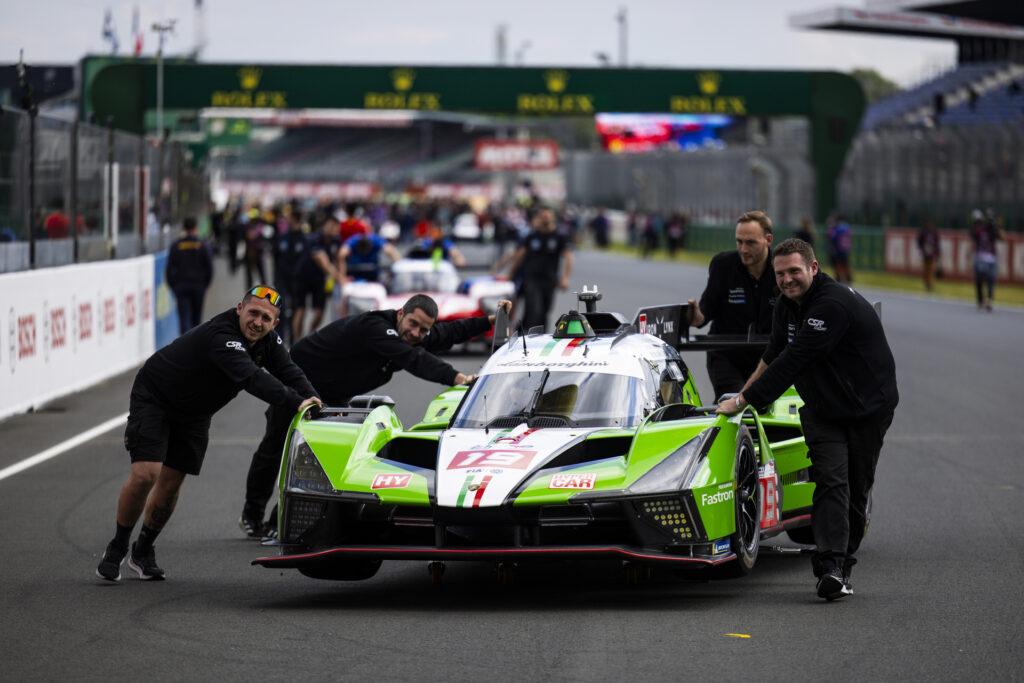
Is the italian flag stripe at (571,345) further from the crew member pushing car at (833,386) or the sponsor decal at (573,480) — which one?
the sponsor decal at (573,480)

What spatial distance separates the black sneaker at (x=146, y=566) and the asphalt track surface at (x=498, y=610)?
89mm

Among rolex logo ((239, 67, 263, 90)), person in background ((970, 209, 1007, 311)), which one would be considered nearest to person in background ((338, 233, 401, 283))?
person in background ((970, 209, 1007, 311))

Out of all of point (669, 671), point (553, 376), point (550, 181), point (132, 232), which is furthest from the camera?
point (550, 181)

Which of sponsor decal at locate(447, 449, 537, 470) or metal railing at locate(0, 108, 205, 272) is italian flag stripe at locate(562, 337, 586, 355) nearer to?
sponsor decal at locate(447, 449, 537, 470)

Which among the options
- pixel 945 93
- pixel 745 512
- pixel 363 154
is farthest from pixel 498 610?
pixel 363 154

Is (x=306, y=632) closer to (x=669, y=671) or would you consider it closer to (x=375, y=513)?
(x=375, y=513)

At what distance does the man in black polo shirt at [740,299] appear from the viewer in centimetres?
1013

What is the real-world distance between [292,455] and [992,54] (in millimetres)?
63308

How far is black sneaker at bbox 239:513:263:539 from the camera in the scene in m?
9.61

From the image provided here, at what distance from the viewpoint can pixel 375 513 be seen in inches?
299

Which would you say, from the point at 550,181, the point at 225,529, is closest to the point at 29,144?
the point at 225,529

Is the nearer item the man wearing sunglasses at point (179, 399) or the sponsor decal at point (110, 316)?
the man wearing sunglasses at point (179, 399)

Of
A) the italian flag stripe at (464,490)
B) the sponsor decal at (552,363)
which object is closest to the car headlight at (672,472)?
the italian flag stripe at (464,490)

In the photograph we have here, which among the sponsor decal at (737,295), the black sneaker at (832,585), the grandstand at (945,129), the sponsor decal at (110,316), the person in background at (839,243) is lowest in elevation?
the black sneaker at (832,585)
